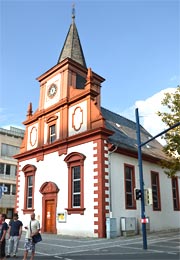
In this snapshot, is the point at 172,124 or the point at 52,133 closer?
the point at 172,124

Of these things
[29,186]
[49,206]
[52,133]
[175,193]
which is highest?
[52,133]

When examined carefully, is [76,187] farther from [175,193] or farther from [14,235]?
[175,193]

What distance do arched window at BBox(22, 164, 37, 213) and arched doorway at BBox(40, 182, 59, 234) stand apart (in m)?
1.89

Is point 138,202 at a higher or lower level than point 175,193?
lower

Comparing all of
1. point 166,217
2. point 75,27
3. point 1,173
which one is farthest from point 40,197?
point 1,173

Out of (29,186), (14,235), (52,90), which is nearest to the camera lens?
(14,235)

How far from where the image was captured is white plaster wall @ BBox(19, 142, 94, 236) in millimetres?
19531

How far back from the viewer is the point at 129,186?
2219 cm

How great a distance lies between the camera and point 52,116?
82.6 ft

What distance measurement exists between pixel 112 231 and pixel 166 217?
28.8 ft

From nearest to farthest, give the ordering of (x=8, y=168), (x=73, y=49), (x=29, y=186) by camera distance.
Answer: (x=29, y=186) → (x=73, y=49) → (x=8, y=168)

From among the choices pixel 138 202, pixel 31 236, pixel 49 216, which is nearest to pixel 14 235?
pixel 31 236

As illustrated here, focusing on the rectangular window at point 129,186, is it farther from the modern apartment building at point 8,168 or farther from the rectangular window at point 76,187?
the modern apartment building at point 8,168

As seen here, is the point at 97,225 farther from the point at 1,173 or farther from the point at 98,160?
the point at 1,173
